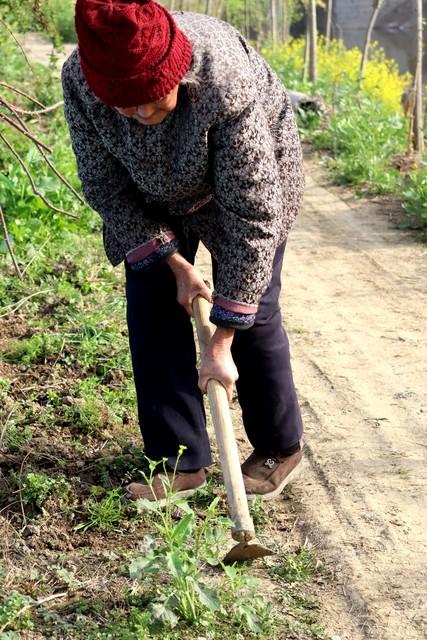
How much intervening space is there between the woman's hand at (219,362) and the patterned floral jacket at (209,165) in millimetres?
70

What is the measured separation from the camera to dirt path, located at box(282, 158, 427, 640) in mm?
2771

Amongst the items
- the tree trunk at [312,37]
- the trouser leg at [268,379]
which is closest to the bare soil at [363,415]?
the trouser leg at [268,379]

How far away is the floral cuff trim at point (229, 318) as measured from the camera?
262 centimetres

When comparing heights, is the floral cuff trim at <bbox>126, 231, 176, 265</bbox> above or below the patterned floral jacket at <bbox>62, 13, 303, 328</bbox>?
below

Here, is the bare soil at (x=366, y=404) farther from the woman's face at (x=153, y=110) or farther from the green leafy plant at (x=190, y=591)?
the woman's face at (x=153, y=110)

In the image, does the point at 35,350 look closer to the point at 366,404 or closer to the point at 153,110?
the point at 366,404

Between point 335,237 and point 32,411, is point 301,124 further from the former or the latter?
point 32,411

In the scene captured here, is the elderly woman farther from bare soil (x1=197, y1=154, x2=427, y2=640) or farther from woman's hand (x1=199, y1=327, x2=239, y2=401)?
bare soil (x1=197, y1=154, x2=427, y2=640)

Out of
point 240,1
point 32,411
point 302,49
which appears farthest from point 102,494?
point 240,1

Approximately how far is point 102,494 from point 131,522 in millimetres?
220

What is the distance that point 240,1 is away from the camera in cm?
1975

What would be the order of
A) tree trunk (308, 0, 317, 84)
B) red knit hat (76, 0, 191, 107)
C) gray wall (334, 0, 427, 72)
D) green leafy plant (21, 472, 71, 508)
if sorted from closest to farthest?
red knit hat (76, 0, 191, 107) < green leafy plant (21, 472, 71, 508) < tree trunk (308, 0, 317, 84) < gray wall (334, 0, 427, 72)

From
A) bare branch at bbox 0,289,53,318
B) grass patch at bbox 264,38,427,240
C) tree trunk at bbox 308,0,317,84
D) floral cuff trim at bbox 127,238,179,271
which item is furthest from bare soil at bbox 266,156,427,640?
tree trunk at bbox 308,0,317,84

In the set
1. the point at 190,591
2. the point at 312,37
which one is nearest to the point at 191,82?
the point at 190,591
